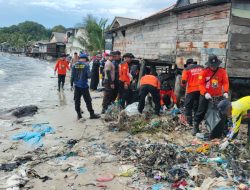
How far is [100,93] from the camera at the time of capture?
16.0 m

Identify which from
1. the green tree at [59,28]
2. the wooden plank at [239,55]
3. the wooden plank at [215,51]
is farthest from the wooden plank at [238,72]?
the green tree at [59,28]

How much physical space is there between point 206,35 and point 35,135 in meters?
4.97

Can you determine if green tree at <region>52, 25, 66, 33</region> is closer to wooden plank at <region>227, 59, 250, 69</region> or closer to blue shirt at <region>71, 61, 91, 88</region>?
blue shirt at <region>71, 61, 91, 88</region>

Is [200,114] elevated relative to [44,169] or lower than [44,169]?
elevated

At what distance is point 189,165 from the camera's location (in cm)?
538

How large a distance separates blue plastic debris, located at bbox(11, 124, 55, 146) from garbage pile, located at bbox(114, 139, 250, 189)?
6.88ft

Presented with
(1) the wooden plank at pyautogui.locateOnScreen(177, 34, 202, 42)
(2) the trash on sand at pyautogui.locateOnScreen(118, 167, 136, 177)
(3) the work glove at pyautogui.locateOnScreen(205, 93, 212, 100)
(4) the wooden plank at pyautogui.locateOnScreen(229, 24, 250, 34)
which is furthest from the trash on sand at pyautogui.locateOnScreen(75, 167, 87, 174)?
(1) the wooden plank at pyautogui.locateOnScreen(177, 34, 202, 42)

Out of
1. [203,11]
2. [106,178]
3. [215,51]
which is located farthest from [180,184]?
[203,11]

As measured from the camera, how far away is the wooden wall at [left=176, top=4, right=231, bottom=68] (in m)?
8.27

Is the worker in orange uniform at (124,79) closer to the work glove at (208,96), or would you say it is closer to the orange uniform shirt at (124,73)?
the orange uniform shirt at (124,73)

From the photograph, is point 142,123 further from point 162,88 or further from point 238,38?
point 238,38

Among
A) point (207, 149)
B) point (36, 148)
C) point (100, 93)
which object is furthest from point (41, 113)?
point (207, 149)

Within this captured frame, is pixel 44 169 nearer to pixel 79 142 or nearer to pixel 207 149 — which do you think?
pixel 79 142

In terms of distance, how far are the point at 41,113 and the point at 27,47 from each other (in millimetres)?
96314
